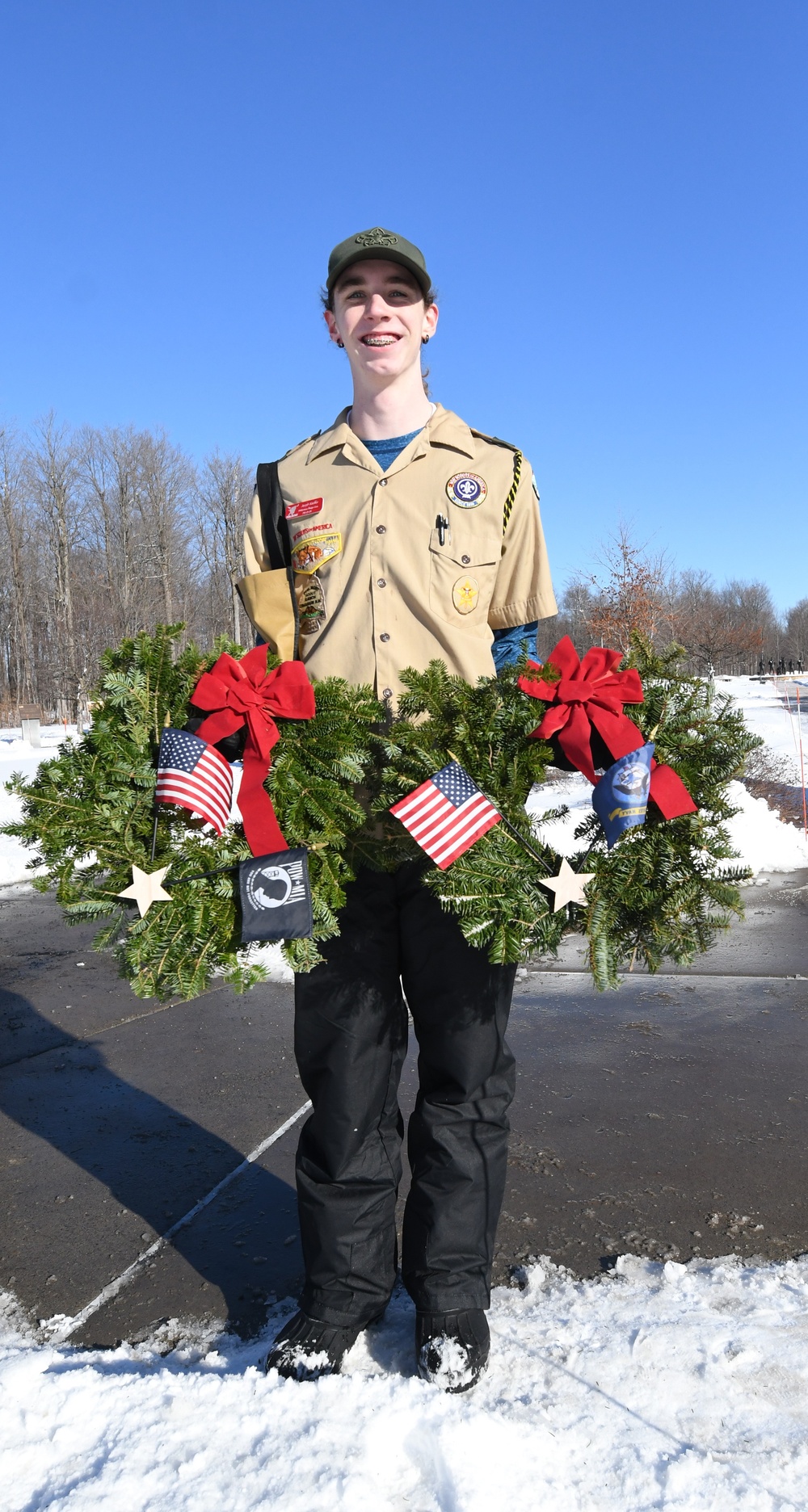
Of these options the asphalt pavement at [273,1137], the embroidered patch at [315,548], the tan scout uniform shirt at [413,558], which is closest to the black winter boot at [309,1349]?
the asphalt pavement at [273,1137]

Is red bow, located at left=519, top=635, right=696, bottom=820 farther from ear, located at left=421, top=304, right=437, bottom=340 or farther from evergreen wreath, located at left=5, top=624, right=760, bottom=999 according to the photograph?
ear, located at left=421, top=304, right=437, bottom=340

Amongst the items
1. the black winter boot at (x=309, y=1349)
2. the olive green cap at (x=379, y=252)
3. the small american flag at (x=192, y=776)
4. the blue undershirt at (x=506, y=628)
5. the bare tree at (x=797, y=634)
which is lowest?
the black winter boot at (x=309, y=1349)

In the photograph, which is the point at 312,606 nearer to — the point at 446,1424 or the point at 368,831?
the point at 368,831

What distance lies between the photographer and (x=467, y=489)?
2385mm

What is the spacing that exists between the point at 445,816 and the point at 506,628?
0.68 m

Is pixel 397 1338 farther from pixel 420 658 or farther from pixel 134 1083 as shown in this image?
pixel 134 1083

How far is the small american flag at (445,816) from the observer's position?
2.00m

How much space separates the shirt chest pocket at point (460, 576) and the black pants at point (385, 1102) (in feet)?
2.00

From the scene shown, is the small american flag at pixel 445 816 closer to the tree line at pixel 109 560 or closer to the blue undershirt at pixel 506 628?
the blue undershirt at pixel 506 628

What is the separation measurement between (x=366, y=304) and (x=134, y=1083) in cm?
302

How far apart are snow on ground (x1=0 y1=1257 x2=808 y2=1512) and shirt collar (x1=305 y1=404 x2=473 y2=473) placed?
6.48 feet

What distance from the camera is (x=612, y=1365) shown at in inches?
82.8

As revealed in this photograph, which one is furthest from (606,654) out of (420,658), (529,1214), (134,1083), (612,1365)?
(134,1083)

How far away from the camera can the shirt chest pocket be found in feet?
7.75
